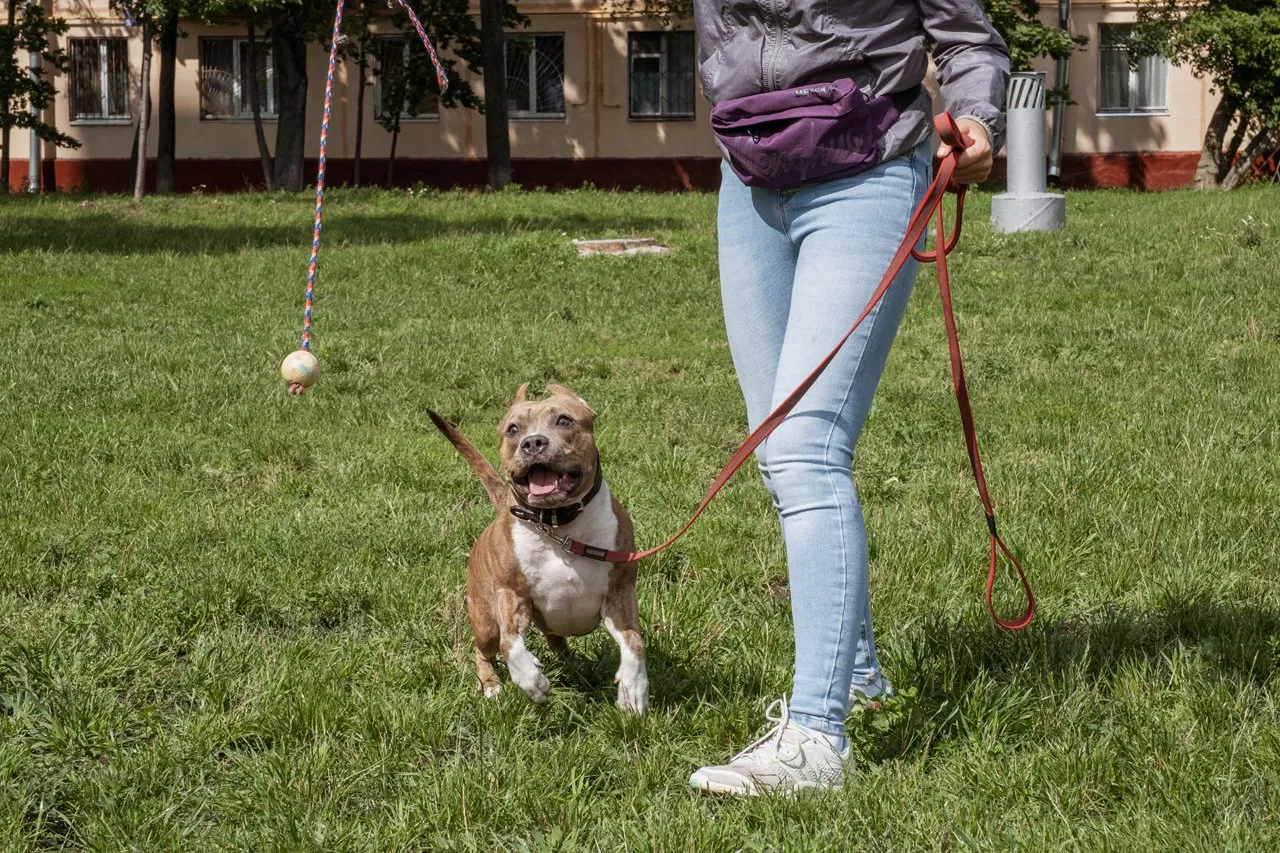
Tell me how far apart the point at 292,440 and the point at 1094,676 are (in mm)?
4466

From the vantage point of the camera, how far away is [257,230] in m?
16.7

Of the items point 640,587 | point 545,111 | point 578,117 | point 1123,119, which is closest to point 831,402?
point 640,587

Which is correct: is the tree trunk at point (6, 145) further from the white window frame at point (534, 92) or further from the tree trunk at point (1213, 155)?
the tree trunk at point (1213, 155)

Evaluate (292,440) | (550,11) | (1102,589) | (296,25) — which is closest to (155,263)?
(292,440)

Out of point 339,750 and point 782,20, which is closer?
point 782,20

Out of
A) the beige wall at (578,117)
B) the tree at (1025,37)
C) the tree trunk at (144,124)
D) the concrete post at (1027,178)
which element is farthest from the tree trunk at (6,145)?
the concrete post at (1027,178)

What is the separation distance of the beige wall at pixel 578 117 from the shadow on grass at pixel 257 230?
14.0m

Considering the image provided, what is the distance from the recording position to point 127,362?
9.25 meters

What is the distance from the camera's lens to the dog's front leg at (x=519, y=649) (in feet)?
13.1

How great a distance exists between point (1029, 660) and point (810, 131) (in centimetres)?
160

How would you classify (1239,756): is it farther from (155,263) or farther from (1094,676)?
(155,263)

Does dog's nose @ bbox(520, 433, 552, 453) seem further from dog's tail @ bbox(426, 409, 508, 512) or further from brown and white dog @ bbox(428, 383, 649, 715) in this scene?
dog's tail @ bbox(426, 409, 508, 512)

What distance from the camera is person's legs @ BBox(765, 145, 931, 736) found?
3393mm

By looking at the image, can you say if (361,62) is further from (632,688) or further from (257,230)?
(632,688)
